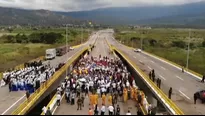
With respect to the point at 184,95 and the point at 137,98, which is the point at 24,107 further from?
Result: the point at 184,95

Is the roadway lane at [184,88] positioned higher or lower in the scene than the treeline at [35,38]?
higher

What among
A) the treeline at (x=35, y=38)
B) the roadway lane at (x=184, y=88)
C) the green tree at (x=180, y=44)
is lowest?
the green tree at (x=180, y=44)

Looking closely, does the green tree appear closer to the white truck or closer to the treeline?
the treeline

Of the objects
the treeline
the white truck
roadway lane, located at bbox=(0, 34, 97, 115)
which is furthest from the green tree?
roadway lane, located at bbox=(0, 34, 97, 115)

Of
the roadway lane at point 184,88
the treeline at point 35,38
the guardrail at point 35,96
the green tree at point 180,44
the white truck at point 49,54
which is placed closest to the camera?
the guardrail at point 35,96

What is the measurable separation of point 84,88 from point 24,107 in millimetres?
7356

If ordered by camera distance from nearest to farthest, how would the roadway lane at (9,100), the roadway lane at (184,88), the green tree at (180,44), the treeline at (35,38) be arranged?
the roadway lane at (184,88)
the roadway lane at (9,100)
the green tree at (180,44)
the treeline at (35,38)

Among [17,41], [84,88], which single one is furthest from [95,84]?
[17,41]

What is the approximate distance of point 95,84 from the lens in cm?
3338

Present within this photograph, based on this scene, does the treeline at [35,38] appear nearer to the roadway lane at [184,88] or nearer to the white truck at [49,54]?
the white truck at [49,54]

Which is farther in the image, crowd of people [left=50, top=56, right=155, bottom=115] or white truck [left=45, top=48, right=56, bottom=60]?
white truck [left=45, top=48, right=56, bottom=60]

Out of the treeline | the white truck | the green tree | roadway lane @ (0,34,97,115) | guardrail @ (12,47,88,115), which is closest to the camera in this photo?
guardrail @ (12,47,88,115)

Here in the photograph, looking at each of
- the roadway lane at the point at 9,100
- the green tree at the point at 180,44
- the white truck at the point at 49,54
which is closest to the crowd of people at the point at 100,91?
the roadway lane at the point at 9,100

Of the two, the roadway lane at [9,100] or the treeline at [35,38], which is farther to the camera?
the treeline at [35,38]
